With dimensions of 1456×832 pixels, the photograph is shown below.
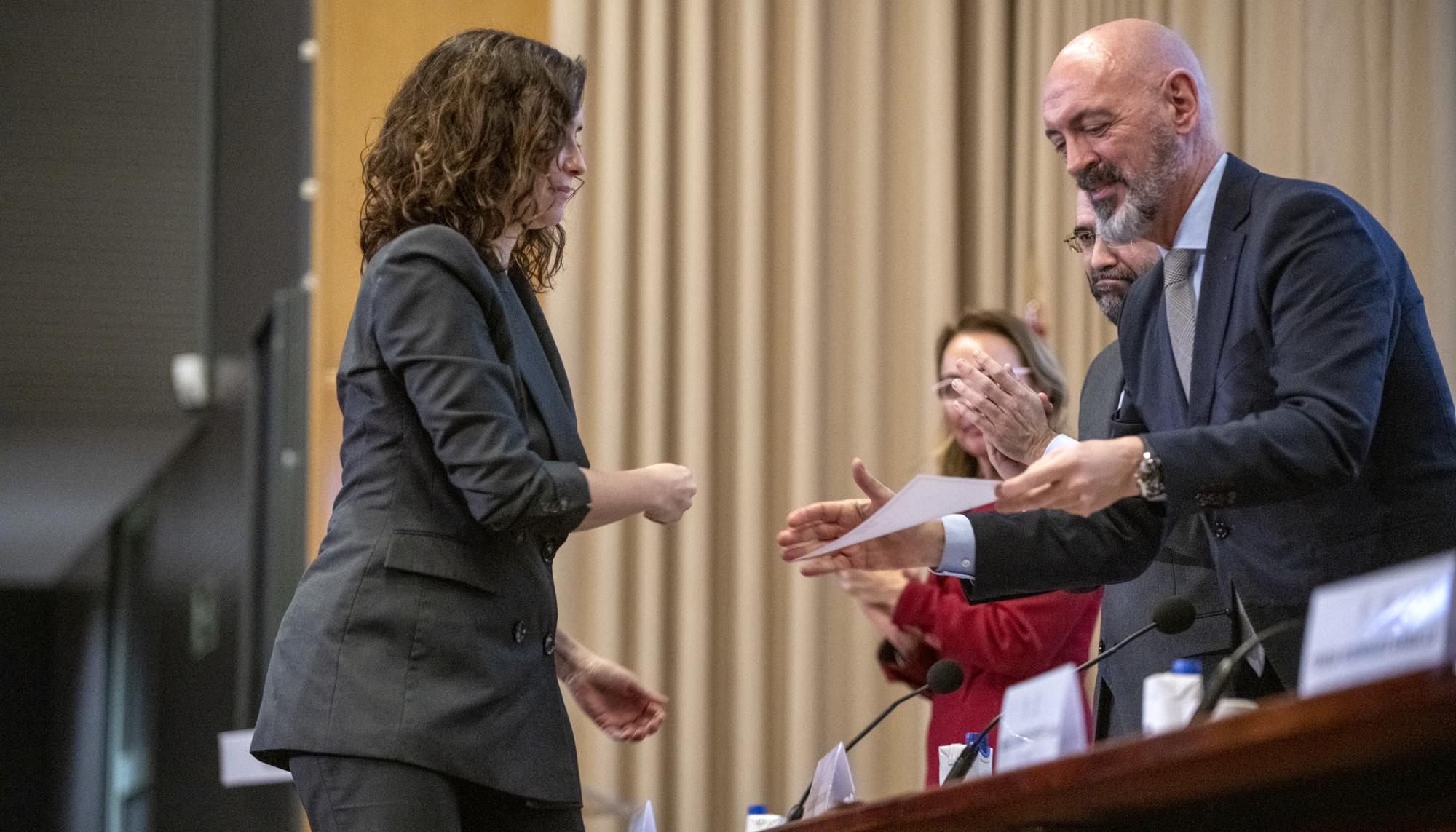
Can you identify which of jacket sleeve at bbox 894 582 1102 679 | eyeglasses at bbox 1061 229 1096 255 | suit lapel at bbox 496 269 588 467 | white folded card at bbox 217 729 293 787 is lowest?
white folded card at bbox 217 729 293 787

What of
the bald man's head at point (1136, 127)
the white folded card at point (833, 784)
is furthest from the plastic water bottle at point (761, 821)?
the bald man's head at point (1136, 127)

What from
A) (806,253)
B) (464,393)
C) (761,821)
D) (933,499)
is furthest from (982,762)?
(806,253)

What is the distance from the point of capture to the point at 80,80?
26.4 feet

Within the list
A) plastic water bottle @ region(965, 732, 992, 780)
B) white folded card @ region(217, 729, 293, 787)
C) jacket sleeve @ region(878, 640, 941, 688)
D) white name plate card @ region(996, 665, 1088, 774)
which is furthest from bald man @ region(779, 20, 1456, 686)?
white folded card @ region(217, 729, 293, 787)

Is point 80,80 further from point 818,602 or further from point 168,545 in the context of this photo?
point 818,602

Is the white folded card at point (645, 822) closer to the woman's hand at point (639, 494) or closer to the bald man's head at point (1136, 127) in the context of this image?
the woman's hand at point (639, 494)

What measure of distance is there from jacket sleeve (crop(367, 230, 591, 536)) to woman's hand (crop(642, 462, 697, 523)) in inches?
4.5

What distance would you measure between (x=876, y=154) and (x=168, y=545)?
5081 millimetres

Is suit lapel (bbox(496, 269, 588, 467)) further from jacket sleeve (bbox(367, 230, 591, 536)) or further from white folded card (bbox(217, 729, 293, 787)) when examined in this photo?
white folded card (bbox(217, 729, 293, 787))

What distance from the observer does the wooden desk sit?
A: 3.45 ft

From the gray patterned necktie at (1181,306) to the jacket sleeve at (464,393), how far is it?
0.91 m

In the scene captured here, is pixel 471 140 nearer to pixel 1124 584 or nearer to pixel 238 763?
pixel 1124 584

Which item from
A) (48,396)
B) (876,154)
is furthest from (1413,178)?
(48,396)

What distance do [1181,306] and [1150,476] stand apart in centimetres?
58
